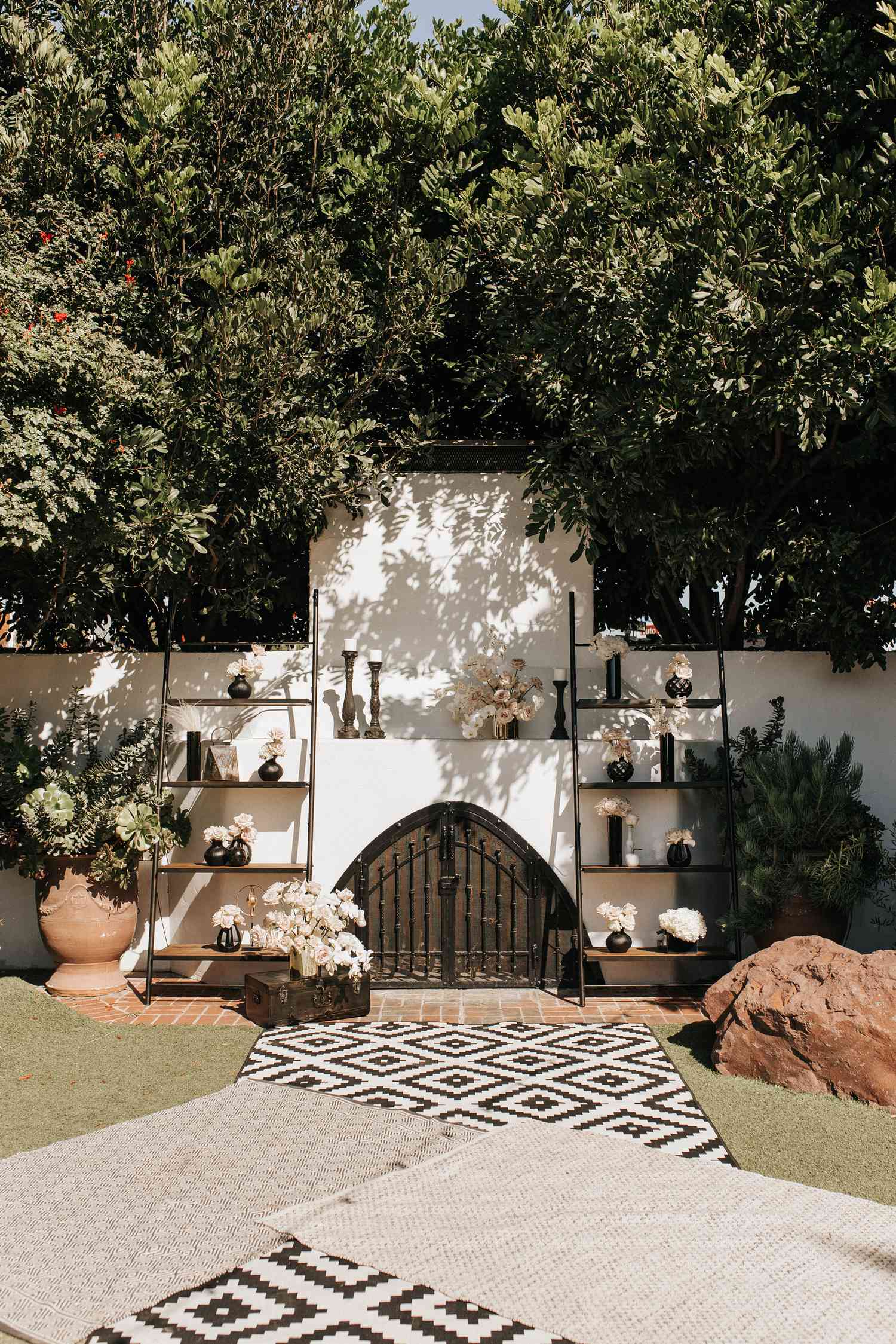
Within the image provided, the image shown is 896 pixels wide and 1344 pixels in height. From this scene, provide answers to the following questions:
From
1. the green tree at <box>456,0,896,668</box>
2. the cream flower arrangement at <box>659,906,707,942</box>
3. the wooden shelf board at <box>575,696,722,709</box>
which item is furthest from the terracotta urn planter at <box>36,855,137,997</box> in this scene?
the green tree at <box>456,0,896,668</box>

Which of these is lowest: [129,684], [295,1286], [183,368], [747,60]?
[295,1286]

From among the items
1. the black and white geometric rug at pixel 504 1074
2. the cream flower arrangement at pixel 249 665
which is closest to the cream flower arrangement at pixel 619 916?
the black and white geometric rug at pixel 504 1074

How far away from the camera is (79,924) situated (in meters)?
6.02

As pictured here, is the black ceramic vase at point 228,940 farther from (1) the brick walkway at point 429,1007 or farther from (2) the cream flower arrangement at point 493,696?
(2) the cream flower arrangement at point 493,696

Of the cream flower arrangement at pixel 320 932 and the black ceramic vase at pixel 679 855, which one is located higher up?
the black ceramic vase at pixel 679 855

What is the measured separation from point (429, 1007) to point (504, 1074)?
1.28 metres

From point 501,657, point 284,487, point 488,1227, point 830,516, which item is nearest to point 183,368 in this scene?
point 284,487

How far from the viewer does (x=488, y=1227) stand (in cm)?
306

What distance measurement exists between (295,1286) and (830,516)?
16.5 feet

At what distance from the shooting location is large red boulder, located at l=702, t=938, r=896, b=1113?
430 cm

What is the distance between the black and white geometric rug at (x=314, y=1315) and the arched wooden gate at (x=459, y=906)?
3.44 meters

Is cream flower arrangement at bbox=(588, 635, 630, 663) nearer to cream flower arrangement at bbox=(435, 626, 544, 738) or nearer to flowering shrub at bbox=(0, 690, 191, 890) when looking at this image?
cream flower arrangement at bbox=(435, 626, 544, 738)

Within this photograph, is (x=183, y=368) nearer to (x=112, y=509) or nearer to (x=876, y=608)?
(x=112, y=509)

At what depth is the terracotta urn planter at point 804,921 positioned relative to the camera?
5.79 metres
